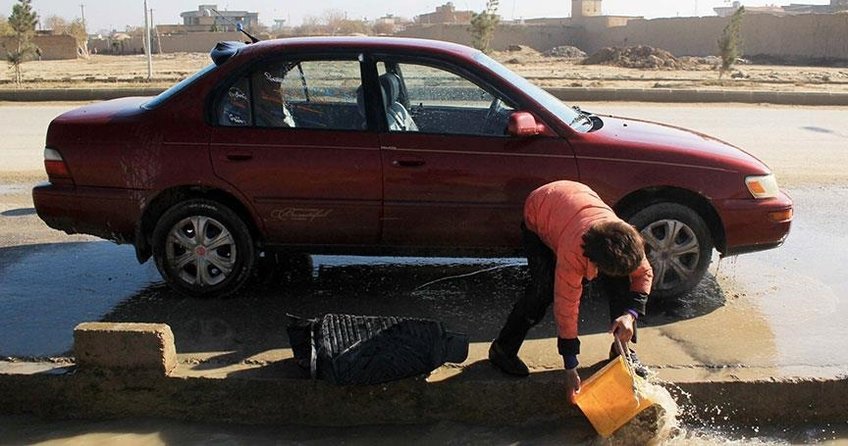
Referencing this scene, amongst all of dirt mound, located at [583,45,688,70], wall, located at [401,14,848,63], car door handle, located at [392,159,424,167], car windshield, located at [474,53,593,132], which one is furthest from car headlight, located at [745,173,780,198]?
wall, located at [401,14,848,63]

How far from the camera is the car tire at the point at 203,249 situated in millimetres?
5273

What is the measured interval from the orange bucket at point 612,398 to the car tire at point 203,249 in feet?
8.01

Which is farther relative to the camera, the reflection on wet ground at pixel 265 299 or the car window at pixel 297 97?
the car window at pixel 297 97

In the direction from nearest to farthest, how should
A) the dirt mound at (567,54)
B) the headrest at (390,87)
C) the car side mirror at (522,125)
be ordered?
the car side mirror at (522,125)
the headrest at (390,87)
the dirt mound at (567,54)

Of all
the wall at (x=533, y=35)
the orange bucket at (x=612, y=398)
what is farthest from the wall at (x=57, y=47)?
the orange bucket at (x=612, y=398)

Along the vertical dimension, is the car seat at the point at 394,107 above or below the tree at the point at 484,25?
below

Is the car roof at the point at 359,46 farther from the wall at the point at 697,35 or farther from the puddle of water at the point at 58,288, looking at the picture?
the wall at the point at 697,35

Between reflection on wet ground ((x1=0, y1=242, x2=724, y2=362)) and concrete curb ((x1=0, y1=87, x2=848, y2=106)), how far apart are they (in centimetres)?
1414

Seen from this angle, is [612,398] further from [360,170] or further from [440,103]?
[440,103]

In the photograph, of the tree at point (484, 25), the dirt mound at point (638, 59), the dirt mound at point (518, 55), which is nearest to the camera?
the tree at point (484, 25)

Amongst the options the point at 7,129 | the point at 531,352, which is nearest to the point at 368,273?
the point at 531,352

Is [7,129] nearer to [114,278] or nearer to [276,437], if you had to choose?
[114,278]

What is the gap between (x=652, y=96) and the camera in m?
20.0

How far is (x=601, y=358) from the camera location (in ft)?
15.1
